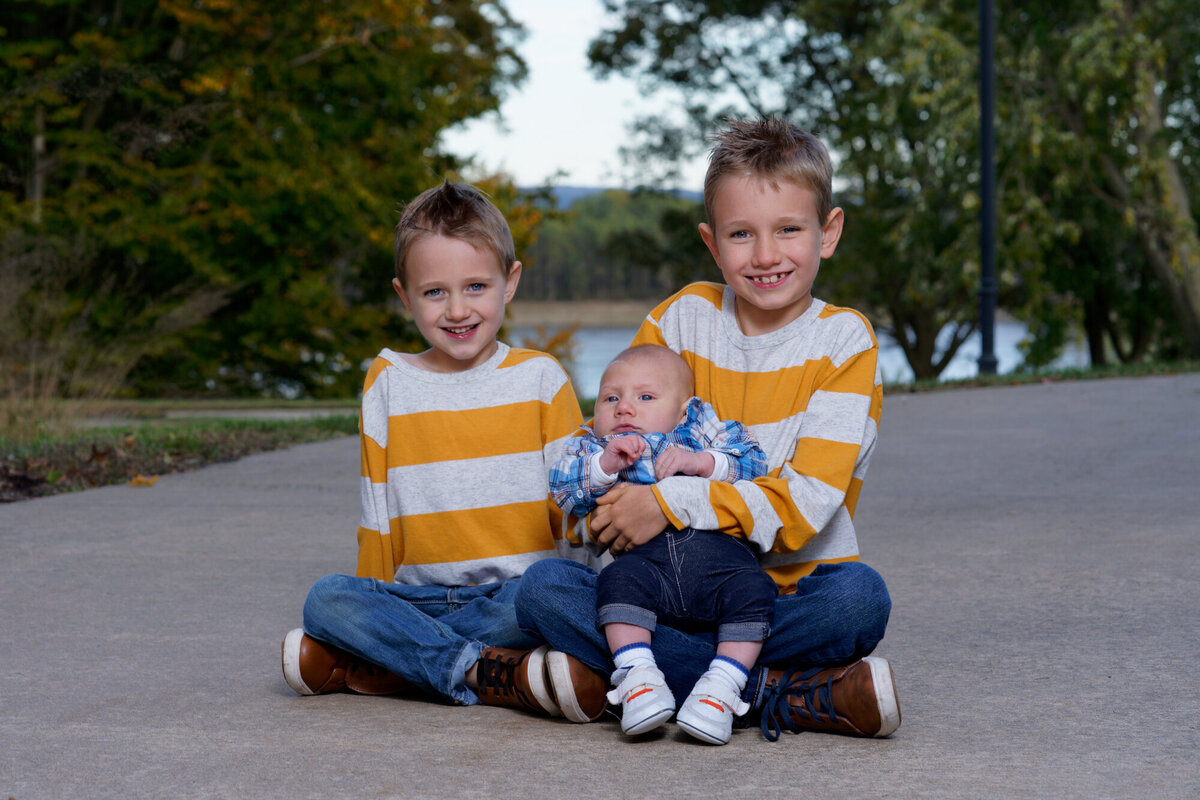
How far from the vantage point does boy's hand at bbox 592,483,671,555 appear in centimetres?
278

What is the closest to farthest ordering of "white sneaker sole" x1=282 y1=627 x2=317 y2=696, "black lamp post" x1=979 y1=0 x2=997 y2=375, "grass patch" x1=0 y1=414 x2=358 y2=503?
1. "white sneaker sole" x1=282 y1=627 x2=317 y2=696
2. "grass patch" x1=0 y1=414 x2=358 y2=503
3. "black lamp post" x1=979 y1=0 x2=997 y2=375

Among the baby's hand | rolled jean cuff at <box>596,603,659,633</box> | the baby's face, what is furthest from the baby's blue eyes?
rolled jean cuff at <box>596,603,659,633</box>

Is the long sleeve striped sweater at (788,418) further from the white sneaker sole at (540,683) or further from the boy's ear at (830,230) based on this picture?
the white sneaker sole at (540,683)

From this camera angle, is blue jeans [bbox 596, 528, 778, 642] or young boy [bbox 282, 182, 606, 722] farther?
young boy [bbox 282, 182, 606, 722]

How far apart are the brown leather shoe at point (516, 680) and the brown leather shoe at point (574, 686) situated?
30 millimetres

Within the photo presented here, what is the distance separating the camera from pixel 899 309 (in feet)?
78.8

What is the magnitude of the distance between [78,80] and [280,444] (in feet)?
31.3

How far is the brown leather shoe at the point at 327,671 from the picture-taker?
3.10 meters

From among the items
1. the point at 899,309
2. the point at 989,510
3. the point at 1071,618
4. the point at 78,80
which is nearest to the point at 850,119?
the point at 899,309

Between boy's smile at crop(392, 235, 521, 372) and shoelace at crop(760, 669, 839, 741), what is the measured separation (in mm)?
1123

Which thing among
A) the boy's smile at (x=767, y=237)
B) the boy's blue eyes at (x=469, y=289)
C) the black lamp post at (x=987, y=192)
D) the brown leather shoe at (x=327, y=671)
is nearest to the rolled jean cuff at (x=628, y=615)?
the brown leather shoe at (x=327, y=671)

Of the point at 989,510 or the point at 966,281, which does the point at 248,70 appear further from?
the point at 989,510

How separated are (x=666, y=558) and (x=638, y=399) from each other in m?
0.36

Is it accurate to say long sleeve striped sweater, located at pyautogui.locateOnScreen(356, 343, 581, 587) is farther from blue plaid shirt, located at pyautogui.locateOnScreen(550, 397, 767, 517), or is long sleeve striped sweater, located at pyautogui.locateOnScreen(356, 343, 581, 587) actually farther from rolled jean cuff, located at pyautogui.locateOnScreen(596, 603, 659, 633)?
rolled jean cuff, located at pyautogui.locateOnScreen(596, 603, 659, 633)
